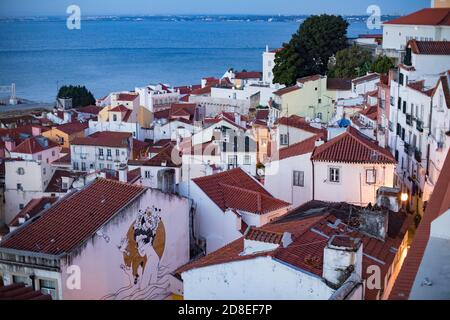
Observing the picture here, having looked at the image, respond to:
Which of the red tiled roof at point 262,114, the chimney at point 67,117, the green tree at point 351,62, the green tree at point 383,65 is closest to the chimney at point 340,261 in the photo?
the green tree at point 383,65

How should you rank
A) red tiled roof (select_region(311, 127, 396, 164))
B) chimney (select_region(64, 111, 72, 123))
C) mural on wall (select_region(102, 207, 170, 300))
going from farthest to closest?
chimney (select_region(64, 111, 72, 123)), red tiled roof (select_region(311, 127, 396, 164)), mural on wall (select_region(102, 207, 170, 300))

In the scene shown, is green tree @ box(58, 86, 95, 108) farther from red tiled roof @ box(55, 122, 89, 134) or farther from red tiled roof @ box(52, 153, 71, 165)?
red tiled roof @ box(52, 153, 71, 165)

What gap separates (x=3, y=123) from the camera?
29.4 meters

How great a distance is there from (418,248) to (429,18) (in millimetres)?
16986

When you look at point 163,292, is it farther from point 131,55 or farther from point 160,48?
point 160,48

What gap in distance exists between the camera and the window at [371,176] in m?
9.48

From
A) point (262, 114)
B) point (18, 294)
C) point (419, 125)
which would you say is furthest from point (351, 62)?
point (18, 294)

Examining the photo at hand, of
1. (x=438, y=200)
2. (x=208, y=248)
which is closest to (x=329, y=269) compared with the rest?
(x=438, y=200)

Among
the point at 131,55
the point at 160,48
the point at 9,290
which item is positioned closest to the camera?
the point at 9,290

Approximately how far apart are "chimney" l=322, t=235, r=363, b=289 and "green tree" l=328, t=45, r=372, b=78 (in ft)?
58.8

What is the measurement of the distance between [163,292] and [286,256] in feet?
8.64

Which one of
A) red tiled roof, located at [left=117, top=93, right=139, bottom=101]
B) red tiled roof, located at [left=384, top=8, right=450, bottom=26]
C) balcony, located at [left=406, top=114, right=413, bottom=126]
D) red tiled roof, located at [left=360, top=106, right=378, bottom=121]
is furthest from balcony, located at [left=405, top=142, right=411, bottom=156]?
red tiled roof, located at [left=117, top=93, right=139, bottom=101]

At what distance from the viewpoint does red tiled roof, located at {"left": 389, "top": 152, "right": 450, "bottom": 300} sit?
4.21m

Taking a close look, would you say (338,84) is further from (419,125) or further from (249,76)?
(249,76)
